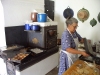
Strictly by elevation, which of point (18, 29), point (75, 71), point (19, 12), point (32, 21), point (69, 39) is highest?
point (19, 12)

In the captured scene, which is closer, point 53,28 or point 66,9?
point 53,28

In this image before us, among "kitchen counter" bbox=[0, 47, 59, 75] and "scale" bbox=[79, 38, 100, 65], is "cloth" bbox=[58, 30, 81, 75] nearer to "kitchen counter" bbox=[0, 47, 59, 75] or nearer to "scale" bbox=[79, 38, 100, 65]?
"scale" bbox=[79, 38, 100, 65]

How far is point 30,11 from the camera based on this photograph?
75.1 inches

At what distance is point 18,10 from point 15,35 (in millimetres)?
418

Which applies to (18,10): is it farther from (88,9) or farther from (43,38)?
(88,9)

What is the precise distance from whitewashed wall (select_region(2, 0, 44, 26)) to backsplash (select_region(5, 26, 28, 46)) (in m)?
0.08

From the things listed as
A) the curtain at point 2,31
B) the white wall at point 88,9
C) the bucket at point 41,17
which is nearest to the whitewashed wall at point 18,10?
the curtain at point 2,31

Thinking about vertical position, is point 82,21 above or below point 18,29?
above

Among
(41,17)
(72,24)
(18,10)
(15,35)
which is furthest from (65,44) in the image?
(18,10)

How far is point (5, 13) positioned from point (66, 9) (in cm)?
128

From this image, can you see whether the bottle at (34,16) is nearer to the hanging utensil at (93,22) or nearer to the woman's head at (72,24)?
the woman's head at (72,24)

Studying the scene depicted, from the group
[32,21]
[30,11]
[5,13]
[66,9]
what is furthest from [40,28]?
[66,9]

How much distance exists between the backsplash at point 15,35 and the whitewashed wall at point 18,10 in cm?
8

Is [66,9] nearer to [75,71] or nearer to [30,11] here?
[30,11]
